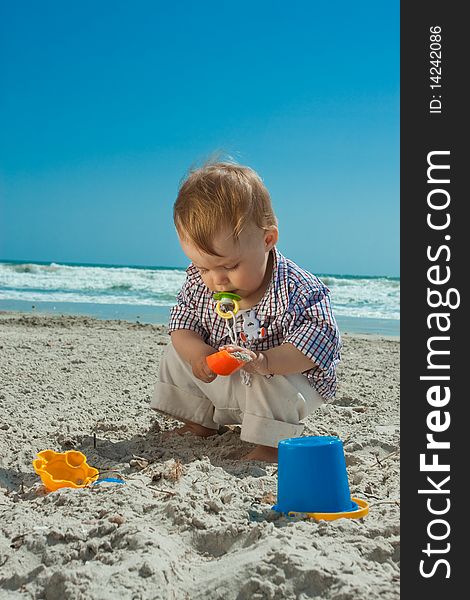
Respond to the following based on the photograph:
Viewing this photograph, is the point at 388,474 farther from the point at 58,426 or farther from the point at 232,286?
the point at 58,426

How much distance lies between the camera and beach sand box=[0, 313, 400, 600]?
1389 millimetres

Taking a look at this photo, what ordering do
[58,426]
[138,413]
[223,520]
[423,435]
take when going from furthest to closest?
1. [138,413]
2. [58,426]
3. [223,520]
4. [423,435]

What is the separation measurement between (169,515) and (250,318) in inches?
41.7

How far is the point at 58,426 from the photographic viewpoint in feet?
9.48

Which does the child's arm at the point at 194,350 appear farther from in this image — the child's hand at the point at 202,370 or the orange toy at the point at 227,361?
the orange toy at the point at 227,361

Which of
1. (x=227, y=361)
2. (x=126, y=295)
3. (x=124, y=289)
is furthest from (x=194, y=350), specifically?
(x=124, y=289)

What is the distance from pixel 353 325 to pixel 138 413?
566cm

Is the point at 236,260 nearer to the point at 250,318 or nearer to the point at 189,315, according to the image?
the point at 250,318

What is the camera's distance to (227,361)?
2363mm

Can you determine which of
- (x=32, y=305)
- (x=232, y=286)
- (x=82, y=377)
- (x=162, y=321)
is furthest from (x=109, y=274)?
Answer: (x=232, y=286)

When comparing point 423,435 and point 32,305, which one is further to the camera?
point 32,305

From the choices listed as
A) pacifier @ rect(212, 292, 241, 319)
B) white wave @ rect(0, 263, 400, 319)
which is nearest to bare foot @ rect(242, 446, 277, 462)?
pacifier @ rect(212, 292, 241, 319)

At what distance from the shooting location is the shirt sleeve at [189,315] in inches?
111

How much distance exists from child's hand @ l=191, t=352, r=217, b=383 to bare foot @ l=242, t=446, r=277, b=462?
32 centimetres
